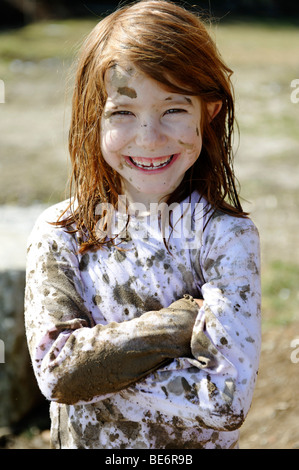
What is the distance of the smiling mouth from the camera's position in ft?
6.17

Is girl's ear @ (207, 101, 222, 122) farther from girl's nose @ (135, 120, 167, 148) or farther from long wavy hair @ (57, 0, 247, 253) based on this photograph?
girl's nose @ (135, 120, 167, 148)

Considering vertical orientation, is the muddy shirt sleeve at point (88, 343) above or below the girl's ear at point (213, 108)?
below

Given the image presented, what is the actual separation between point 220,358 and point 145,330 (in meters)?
0.21

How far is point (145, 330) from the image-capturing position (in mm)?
1819

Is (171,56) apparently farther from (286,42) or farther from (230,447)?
(286,42)

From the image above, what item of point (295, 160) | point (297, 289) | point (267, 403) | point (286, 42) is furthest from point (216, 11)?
point (267, 403)

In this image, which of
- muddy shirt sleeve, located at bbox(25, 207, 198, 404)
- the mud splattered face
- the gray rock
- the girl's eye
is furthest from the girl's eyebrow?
the gray rock

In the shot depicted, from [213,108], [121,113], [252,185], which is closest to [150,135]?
[121,113]

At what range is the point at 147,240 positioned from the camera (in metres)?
1.98

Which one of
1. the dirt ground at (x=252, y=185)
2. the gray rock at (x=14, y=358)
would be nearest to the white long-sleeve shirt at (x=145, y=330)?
the dirt ground at (x=252, y=185)

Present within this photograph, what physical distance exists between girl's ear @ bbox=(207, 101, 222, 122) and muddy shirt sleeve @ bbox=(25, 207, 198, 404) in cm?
54

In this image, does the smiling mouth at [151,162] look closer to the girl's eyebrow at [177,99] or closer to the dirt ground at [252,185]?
the girl's eyebrow at [177,99]

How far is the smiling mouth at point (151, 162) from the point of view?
1.88 meters

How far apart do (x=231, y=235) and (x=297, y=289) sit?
2.84m
